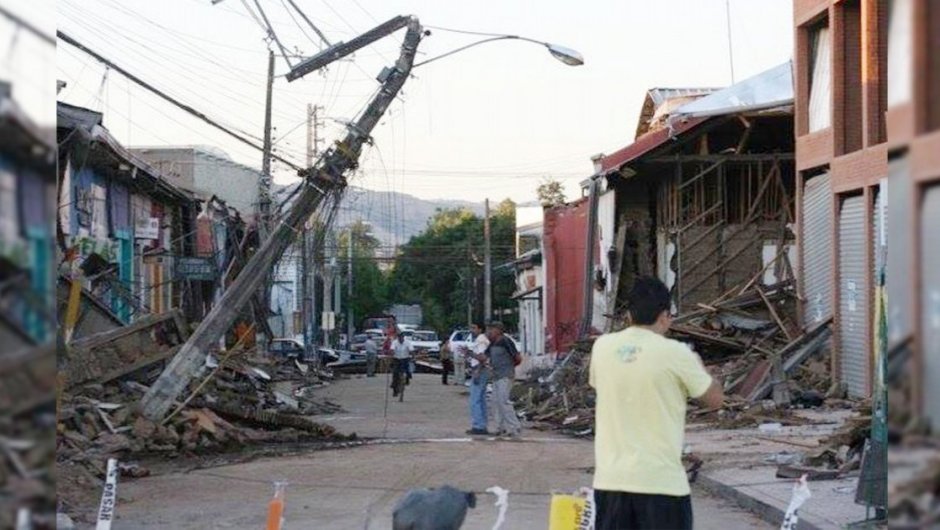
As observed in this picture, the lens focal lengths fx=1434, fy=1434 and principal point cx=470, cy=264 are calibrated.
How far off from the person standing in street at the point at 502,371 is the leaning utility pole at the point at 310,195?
3340 mm

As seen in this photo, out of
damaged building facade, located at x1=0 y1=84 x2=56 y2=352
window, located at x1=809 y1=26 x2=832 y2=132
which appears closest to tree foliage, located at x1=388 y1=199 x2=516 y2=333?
window, located at x1=809 y1=26 x2=832 y2=132

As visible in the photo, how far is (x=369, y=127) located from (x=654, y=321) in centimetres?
1583

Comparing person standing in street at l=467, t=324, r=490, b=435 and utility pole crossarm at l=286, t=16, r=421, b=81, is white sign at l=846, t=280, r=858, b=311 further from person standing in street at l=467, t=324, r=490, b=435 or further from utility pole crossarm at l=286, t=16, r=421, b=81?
utility pole crossarm at l=286, t=16, r=421, b=81

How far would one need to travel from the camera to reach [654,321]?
6.46 meters

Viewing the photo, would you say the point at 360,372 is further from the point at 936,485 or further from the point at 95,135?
the point at 936,485

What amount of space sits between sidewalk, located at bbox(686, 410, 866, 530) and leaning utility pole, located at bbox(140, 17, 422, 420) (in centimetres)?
653

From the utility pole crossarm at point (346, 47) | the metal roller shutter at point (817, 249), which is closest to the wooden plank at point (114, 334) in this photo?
the utility pole crossarm at point (346, 47)

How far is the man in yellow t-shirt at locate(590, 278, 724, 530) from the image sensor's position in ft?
20.6

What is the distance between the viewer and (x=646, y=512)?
248 inches

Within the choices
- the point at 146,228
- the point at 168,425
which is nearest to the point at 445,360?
the point at 146,228

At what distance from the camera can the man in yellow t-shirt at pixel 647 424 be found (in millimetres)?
6270

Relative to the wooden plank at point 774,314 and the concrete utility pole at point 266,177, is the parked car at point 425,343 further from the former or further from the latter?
the wooden plank at point 774,314

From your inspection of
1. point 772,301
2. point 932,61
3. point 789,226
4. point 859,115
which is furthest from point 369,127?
point 932,61

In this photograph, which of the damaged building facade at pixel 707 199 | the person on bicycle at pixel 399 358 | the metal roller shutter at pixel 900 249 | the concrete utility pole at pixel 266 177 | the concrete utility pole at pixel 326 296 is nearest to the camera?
the metal roller shutter at pixel 900 249
